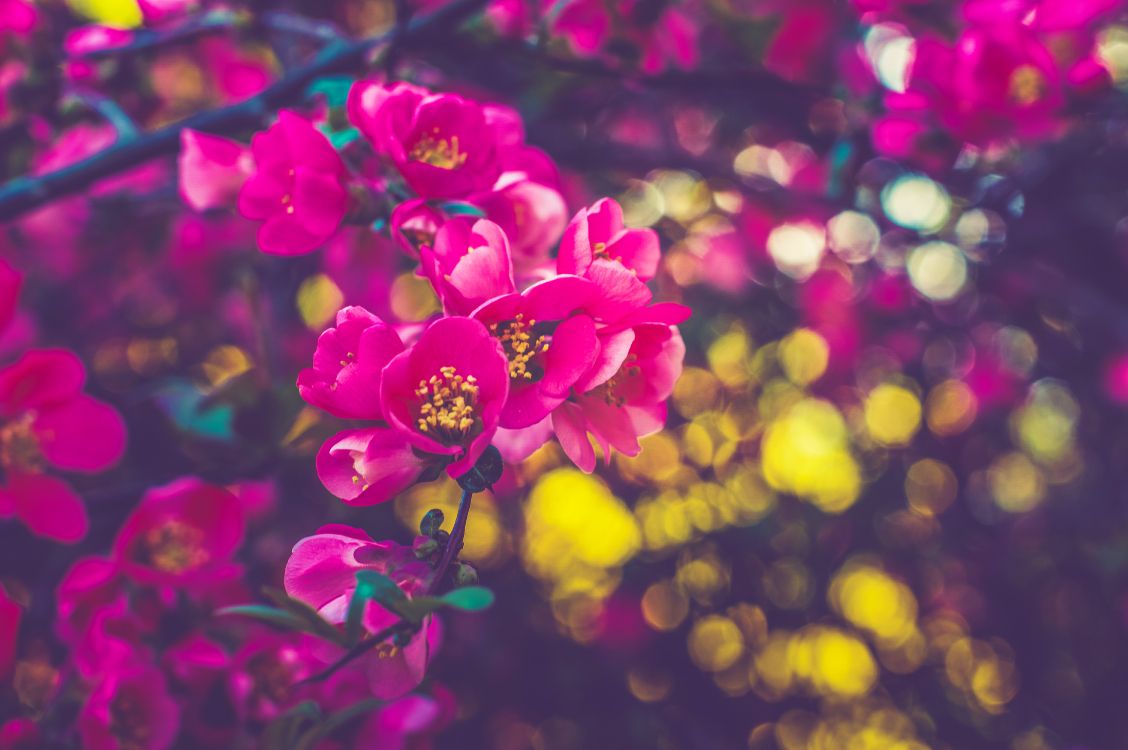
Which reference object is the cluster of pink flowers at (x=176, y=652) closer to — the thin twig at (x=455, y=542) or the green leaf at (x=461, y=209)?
the thin twig at (x=455, y=542)

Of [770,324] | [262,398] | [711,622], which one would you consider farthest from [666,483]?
[262,398]

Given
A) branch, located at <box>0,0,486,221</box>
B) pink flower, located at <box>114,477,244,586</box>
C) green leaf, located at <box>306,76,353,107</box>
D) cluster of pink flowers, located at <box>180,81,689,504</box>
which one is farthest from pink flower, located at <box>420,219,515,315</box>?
pink flower, located at <box>114,477,244,586</box>

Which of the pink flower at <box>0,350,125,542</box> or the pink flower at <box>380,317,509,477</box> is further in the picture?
the pink flower at <box>0,350,125,542</box>

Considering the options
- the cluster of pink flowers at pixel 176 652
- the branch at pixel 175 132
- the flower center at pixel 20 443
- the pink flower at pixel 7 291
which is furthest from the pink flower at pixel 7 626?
the branch at pixel 175 132

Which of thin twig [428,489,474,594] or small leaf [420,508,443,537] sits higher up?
thin twig [428,489,474,594]

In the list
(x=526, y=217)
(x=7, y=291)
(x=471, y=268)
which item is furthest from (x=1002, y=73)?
(x=7, y=291)

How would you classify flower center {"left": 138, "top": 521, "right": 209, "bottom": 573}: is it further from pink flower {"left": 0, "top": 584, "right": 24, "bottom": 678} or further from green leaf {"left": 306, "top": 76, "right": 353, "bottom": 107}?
green leaf {"left": 306, "top": 76, "right": 353, "bottom": 107}
